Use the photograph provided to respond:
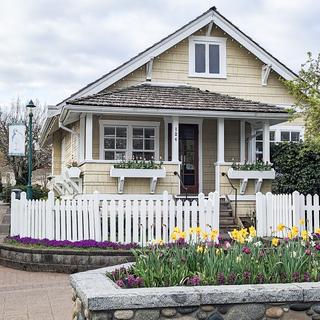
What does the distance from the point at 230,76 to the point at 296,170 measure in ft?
13.9

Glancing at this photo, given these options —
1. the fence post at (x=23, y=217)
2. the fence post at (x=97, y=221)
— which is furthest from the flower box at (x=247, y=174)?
the fence post at (x=23, y=217)

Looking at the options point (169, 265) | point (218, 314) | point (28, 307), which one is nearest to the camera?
point (218, 314)

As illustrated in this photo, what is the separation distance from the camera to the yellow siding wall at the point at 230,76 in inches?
784

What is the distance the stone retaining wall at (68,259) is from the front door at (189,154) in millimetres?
7947

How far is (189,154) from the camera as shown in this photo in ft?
64.5

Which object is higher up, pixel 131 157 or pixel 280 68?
pixel 280 68

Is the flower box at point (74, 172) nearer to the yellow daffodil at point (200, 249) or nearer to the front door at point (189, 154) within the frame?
the front door at point (189, 154)

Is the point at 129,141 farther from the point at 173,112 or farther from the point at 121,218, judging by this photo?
the point at 121,218

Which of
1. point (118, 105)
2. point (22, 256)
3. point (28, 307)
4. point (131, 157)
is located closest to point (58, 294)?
point (28, 307)

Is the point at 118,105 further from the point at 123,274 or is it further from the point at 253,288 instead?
the point at 253,288

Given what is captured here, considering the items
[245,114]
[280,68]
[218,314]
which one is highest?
[280,68]

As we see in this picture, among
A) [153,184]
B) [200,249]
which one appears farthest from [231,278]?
[153,184]

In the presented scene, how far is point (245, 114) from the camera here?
697 inches

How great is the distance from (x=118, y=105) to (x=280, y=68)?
7367mm
